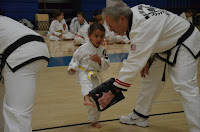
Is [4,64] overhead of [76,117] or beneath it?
overhead

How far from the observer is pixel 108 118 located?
303cm

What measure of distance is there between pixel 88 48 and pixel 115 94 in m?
0.90

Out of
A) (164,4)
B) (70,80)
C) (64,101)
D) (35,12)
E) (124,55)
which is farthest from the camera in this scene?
(164,4)

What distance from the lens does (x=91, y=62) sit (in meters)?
2.93

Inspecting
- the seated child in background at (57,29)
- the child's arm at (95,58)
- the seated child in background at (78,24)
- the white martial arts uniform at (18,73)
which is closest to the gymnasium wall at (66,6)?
the seated child in background at (57,29)

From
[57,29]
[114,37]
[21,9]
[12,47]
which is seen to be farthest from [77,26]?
[12,47]

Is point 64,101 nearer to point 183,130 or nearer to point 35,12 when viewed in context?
point 183,130

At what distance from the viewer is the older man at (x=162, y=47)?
2.11 metres

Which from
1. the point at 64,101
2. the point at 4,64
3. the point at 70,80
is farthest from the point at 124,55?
the point at 4,64

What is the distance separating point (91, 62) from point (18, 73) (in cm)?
135

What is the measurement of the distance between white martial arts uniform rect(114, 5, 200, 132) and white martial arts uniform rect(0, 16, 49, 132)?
869mm

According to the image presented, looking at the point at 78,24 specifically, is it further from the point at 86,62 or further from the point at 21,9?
the point at 86,62

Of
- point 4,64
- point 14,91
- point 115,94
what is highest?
point 4,64

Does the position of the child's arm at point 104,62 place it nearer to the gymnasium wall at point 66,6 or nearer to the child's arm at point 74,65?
the child's arm at point 74,65
